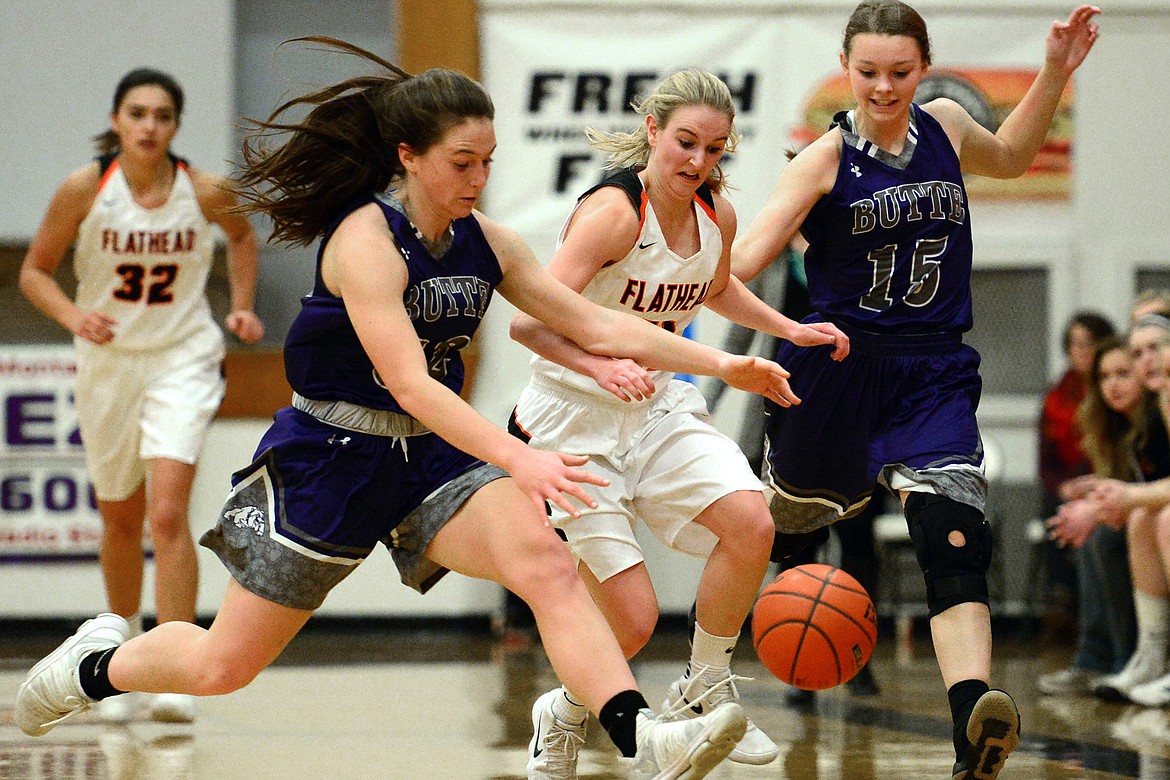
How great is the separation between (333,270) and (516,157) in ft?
15.9

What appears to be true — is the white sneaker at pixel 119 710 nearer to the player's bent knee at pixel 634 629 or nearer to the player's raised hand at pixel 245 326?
the player's raised hand at pixel 245 326

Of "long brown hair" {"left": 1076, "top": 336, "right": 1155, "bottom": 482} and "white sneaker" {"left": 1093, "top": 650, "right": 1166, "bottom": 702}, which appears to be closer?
"white sneaker" {"left": 1093, "top": 650, "right": 1166, "bottom": 702}

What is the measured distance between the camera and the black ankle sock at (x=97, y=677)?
3699 millimetres

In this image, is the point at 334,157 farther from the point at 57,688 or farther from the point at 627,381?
the point at 57,688

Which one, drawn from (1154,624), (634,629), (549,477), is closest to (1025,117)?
(634,629)

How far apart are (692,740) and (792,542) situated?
147cm

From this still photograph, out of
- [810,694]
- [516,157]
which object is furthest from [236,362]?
[810,694]

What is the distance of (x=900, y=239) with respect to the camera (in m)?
4.02

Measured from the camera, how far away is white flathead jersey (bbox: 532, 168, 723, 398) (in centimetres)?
405

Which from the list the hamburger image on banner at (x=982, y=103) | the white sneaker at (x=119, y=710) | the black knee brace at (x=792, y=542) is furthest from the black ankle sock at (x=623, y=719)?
the hamburger image on banner at (x=982, y=103)

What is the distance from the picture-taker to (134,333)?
18.5 feet

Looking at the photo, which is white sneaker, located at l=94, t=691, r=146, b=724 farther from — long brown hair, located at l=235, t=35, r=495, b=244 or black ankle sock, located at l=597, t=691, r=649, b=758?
black ankle sock, located at l=597, t=691, r=649, b=758

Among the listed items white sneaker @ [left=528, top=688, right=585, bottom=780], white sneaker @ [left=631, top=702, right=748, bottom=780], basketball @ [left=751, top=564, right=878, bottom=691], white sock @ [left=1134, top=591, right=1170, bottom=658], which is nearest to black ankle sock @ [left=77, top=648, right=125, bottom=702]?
white sneaker @ [left=528, top=688, right=585, bottom=780]

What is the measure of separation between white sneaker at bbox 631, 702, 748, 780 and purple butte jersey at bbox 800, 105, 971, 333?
1.44 m
